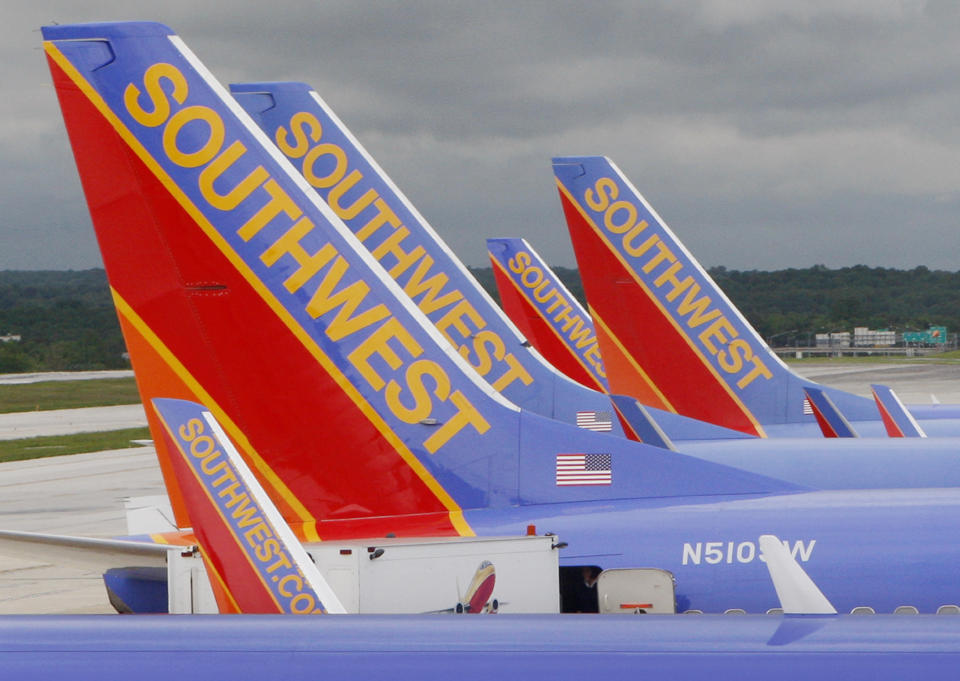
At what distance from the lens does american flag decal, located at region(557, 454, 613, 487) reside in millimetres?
8398

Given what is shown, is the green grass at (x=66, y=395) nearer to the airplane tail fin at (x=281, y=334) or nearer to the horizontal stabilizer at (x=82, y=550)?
the airplane tail fin at (x=281, y=334)

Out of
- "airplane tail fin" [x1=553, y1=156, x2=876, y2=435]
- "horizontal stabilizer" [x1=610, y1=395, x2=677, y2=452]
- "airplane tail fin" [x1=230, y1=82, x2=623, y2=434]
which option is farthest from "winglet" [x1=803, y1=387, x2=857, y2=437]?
"airplane tail fin" [x1=230, y1=82, x2=623, y2=434]

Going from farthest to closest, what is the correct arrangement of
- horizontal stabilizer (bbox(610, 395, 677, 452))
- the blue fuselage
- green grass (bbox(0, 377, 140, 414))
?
green grass (bbox(0, 377, 140, 414))
horizontal stabilizer (bbox(610, 395, 677, 452))
the blue fuselage

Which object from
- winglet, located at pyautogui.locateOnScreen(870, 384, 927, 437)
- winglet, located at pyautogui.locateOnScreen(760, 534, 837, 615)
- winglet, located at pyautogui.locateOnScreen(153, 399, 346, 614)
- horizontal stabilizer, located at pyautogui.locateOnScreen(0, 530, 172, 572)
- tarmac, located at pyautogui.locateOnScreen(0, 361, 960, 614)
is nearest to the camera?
winglet, located at pyautogui.locateOnScreen(760, 534, 837, 615)

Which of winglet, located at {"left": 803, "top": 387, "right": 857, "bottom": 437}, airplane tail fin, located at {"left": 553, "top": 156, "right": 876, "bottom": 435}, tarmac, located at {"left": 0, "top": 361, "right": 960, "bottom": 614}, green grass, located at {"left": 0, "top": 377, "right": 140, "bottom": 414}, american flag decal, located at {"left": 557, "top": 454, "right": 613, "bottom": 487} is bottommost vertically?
tarmac, located at {"left": 0, "top": 361, "right": 960, "bottom": 614}

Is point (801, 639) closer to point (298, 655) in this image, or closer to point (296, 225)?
point (298, 655)

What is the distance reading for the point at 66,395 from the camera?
74188 mm

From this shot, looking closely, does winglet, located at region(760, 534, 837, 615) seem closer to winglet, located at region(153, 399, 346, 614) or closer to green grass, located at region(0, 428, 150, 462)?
winglet, located at region(153, 399, 346, 614)

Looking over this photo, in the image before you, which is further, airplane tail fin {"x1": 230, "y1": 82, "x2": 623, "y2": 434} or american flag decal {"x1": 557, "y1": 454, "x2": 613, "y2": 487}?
airplane tail fin {"x1": 230, "y1": 82, "x2": 623, "y2": 434}

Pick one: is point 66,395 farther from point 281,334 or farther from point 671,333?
point 281,334

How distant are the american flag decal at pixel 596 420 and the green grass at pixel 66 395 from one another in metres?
53.8

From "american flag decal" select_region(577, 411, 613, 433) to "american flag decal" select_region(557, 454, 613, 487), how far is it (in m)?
6.54

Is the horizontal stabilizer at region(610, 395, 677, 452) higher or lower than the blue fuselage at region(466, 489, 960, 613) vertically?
higher

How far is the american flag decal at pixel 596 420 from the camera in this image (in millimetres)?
15055
